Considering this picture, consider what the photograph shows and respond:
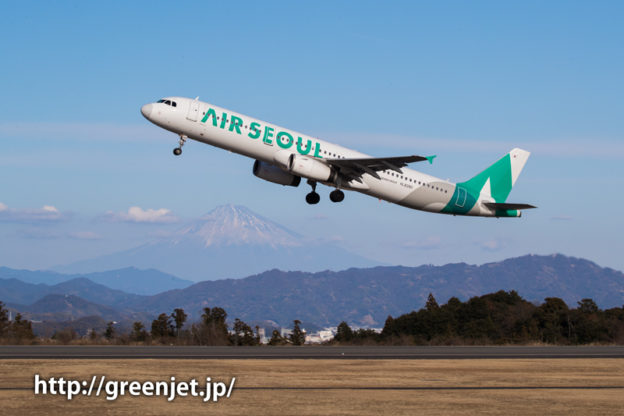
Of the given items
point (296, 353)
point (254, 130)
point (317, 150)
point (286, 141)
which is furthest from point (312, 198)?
point (296, 353)

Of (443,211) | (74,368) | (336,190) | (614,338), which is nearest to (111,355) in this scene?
(74,368)

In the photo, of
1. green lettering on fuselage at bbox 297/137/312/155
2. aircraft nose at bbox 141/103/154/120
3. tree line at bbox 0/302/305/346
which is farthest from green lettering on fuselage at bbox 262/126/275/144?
tree line at bbox 0/302/305/346

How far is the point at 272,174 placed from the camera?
48.2 metres

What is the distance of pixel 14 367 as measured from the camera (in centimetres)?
2605

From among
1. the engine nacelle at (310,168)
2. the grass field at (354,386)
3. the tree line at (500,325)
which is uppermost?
the engine nacelle at (310,168)

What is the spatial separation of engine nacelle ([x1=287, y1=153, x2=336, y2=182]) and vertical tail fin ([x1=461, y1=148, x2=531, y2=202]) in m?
11.9

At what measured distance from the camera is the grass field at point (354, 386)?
64.9 feet

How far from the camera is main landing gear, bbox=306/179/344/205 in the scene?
48312mm

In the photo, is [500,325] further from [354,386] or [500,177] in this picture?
[354,386]

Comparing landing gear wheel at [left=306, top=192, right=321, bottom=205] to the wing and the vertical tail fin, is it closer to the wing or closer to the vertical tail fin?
the wing

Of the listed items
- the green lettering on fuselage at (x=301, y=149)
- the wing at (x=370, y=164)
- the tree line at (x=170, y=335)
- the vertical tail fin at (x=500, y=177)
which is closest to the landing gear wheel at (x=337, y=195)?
the wing at (x=370, y=164)

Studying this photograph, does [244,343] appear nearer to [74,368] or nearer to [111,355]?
[111,355]

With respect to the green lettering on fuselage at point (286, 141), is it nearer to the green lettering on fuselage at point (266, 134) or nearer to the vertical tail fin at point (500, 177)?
the green lettering on fuselage at point (266, 134)

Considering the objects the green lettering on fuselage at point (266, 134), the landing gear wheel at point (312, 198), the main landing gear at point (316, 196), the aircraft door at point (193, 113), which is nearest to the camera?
the aircraft door at point (193, 113)
